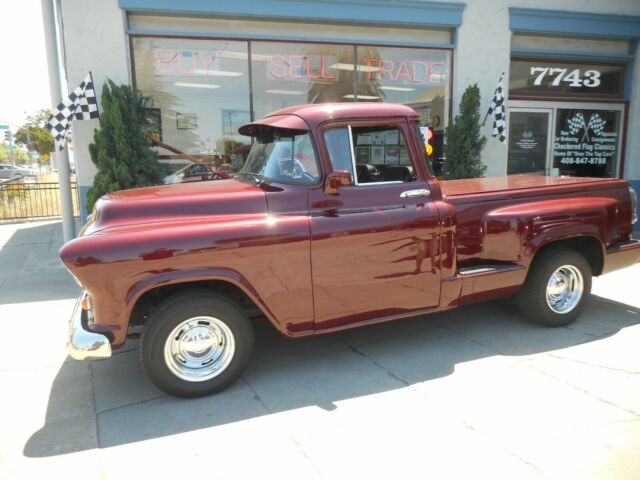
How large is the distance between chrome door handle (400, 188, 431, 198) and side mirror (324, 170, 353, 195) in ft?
1.62

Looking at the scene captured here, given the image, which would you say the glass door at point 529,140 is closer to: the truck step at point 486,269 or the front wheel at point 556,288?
the front wheel at point 556,288

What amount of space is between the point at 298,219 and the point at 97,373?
2.10 m

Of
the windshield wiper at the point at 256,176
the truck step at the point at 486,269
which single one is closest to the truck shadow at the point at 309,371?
the truck step at the point at 486,269

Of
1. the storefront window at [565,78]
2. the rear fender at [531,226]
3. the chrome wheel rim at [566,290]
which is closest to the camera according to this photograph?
the rear fender at [531,226]

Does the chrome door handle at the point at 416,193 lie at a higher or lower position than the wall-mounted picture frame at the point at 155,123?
lower

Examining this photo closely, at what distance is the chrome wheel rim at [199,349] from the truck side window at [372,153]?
152 cm

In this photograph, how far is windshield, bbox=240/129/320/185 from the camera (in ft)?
12.4

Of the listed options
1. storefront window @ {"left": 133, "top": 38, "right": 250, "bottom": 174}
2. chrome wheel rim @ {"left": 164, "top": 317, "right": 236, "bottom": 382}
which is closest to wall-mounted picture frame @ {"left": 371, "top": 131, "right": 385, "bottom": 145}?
chrome wheel rim @ {"left": 164, "top": 317, "right": 236, "bottom": 382}

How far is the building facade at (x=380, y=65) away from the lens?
7758 mm

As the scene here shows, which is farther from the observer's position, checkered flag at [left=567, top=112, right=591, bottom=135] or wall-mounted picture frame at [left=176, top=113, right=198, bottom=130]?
checkered flag at [left=567, top=112, right=591, bottom=135]

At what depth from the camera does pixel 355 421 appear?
3254 mm

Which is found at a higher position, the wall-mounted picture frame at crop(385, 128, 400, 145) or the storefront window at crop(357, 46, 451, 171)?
the storefront window at crop(357, 46, 451, 171)

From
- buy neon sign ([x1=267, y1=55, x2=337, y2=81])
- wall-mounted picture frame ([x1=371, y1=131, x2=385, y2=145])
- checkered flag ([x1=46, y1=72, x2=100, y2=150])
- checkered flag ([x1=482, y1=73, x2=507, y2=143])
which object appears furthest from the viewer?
checkered flag ([x1=482, y1=73, x2=507, y2=143])

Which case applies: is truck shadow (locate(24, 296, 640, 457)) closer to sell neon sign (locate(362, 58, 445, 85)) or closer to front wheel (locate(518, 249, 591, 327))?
front wheel (locate(518, 249, 591, 327))
